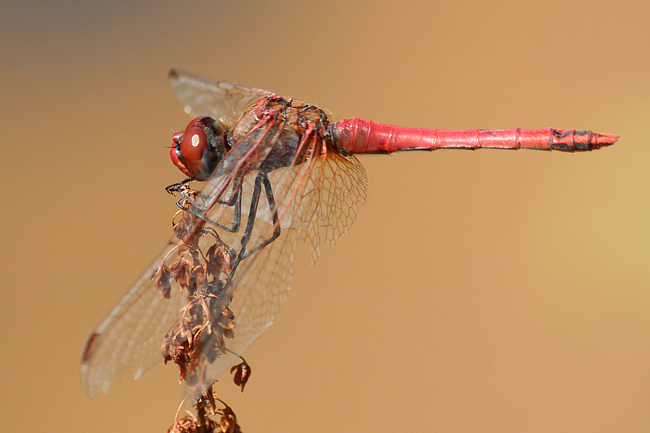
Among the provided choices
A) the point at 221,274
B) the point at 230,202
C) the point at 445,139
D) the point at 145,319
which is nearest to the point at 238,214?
the point at 230,202

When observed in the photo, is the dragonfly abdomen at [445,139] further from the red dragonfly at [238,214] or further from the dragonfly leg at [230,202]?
the dragonfly leg at [230,202]

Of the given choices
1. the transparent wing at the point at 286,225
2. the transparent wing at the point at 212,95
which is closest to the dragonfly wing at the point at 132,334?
the transparent wing at the point at 286,225

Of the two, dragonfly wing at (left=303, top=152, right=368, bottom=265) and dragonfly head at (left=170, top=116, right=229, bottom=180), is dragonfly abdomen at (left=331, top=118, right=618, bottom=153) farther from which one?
dragonfly head at (left=170, top=116, right=229, bottom=180)

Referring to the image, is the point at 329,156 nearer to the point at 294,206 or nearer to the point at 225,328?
the point at 294,206

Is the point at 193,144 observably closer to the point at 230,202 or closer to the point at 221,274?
the point at 230,202

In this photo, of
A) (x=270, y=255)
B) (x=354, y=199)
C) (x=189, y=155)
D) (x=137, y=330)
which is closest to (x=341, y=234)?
(x=354, y=199)

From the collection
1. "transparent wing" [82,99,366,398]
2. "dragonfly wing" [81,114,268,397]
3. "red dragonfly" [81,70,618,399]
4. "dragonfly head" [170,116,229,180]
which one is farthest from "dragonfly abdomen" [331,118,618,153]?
"dragonfly wing" [81,114,268,397]
